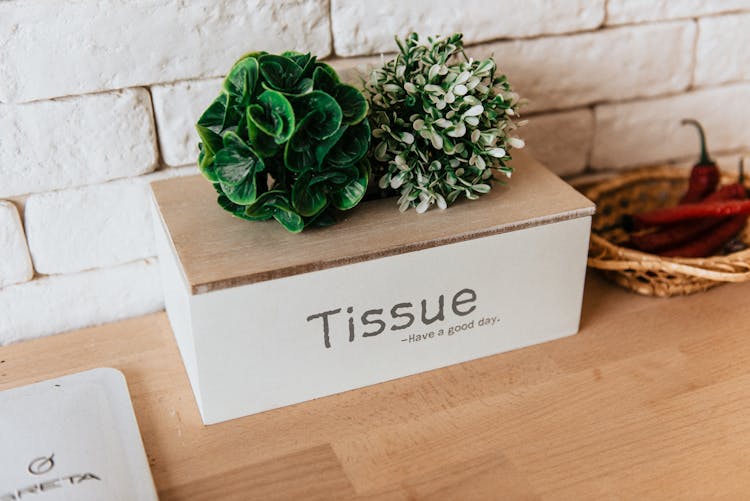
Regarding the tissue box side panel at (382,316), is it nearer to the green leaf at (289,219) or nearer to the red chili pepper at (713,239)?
the green leaf at (289,219)

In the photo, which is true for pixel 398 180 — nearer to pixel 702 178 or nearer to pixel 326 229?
pixel 326 229

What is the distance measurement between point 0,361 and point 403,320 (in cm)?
51

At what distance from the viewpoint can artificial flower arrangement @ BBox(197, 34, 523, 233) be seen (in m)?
0.79

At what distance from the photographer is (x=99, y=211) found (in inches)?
38.8

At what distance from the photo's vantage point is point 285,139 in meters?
0.77

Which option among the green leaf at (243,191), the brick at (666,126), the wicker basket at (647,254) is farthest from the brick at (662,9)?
the green leaf at (243,191)

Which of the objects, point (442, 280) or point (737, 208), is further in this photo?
point (737, 208)

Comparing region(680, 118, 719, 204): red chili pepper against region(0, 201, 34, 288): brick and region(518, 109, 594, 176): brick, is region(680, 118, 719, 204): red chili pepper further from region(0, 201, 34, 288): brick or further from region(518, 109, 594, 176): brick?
region(0, 201, 34, 288): brick

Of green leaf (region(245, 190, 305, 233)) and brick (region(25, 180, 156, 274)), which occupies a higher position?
green leaf (region(245, 190, 305, 233))

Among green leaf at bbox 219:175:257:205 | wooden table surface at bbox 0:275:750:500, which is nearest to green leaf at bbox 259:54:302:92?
green leaf at bbox 219:175:257:205

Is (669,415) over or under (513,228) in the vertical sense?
under

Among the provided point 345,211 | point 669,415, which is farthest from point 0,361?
point 669,415

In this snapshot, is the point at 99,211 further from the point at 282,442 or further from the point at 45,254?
the point at 282,442

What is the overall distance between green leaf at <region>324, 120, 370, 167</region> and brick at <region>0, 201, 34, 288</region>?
0.42 meters
